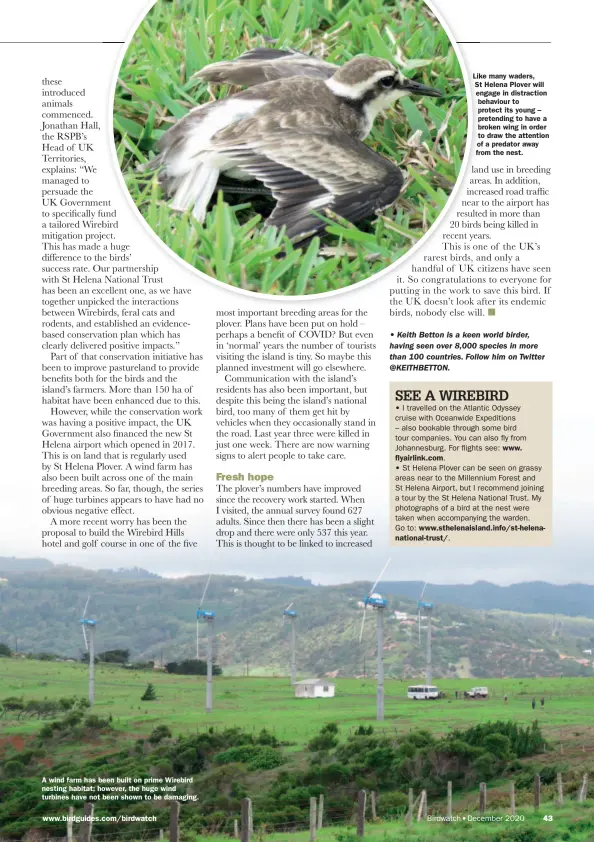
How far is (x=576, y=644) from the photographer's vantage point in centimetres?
712

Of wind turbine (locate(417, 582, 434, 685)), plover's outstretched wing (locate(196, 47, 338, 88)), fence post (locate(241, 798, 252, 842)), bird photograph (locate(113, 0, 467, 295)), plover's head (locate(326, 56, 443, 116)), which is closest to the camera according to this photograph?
fence post (locate(241, 798, 252, 842))

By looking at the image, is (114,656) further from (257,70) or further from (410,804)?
(257,70)

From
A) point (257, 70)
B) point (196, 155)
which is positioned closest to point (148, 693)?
point (196, 155)

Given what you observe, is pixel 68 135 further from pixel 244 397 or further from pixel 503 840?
pixel 503 840

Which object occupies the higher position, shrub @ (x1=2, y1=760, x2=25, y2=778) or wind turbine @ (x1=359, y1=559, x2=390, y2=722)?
wind turbine @ (x1=359, y1=559, x2=390, y2=722)

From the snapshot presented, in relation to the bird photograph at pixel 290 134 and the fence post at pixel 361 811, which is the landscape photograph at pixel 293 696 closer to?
the fence post at pixel 361 811

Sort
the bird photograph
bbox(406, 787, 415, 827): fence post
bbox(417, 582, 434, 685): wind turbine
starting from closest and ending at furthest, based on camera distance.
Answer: bbox(406, 787, 415, 827): fence post
the bird photograph
bbox(417, 582, 434, 685): wind turbine

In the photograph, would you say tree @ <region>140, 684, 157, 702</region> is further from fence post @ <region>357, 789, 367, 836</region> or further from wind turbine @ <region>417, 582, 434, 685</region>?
wind turbine @ <region>417, 582, 434, 685</region>

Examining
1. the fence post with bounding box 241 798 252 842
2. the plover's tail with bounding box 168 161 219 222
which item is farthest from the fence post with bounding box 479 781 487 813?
the plover's tail with bounding box 168 161 219 222

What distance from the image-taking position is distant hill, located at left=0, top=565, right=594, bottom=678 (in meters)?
6.99

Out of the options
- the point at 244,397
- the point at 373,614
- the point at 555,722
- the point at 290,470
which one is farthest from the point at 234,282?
the point at 555,722

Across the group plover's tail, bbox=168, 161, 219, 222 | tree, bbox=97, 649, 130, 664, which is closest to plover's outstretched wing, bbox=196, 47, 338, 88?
plover's tail, bbox=168, 161, 219, 222

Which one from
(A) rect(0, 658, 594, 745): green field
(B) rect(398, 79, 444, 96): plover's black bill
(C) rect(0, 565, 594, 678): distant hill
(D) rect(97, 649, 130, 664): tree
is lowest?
(A) rect(0, 658, 594, 745): green field

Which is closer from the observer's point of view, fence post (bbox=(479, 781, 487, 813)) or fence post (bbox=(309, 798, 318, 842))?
fence post (bbox=(309, 798, 318, 842))
